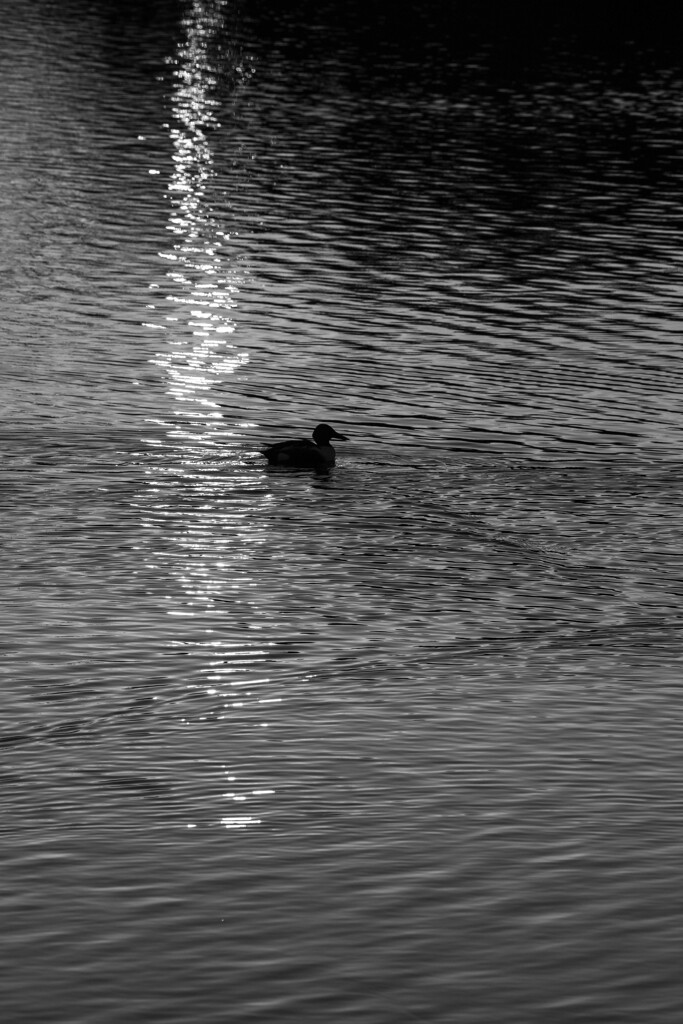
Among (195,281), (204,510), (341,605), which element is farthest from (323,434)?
(195,281)

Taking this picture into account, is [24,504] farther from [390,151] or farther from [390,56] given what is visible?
[390,56]

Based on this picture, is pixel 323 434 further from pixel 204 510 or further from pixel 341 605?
pixel 341 605

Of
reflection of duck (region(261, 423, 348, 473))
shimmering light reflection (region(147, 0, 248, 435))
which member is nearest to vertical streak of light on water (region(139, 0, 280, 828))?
shimmering light reflection (region(147, 0, 248, 435))

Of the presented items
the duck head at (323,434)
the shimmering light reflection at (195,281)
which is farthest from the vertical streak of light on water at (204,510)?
the duck head at (323,434)

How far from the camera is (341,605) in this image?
26453mm

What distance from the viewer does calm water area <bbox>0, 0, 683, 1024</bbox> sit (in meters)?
16.8

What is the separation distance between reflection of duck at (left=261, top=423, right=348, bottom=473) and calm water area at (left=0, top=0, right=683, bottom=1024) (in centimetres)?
28

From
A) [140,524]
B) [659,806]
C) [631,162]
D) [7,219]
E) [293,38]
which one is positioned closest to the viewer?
[659,806]

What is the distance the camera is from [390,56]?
102125 millimetres

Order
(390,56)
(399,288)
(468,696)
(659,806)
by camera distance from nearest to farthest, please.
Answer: (659,806) → (468,696) → (399,288) → (390,56)

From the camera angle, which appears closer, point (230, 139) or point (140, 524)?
point (140, 524)

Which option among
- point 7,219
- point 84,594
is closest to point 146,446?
point 84,594

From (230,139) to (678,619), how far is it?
54665 millimetres

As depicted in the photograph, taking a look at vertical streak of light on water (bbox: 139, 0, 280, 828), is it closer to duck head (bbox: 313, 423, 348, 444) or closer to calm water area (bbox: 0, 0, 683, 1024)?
calm water area (bbox: 0, 0, 683, 1024)
